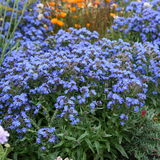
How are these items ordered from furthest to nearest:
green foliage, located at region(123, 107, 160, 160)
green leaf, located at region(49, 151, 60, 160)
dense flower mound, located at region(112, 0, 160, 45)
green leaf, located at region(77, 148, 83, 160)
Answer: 1. dense flower mound, located at region(112, 0, 160, 45)
2. green foliage, located at region(123, 107, 160, 160)
3. green leaf, located at region(77, 148, 83, 160)
4. green leaf, located at region(49, 151, 60, 160)

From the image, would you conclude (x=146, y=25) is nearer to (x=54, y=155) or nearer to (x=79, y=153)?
(x=79, y=153)

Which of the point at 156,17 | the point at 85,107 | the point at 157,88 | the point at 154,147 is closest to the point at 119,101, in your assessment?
the point at 85,107

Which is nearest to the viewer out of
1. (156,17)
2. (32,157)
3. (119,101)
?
(119,101)

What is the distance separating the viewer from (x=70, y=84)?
103 inches

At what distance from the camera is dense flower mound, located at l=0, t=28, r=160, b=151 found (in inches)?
97.8

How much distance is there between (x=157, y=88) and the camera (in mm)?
3285

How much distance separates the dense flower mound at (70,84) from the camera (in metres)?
2.48

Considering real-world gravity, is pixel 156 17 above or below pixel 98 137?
above

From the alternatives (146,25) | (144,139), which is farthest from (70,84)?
(146,25)

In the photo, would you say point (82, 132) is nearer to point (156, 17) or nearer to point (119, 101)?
point (119, 101)

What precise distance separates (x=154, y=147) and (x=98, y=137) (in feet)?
2.54

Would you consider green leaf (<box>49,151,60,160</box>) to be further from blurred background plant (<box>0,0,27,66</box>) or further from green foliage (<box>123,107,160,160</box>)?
blurred background plant (<box>0,0,27,66</box>)

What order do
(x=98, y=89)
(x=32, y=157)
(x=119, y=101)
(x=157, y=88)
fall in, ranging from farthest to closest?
(x=157, y=88), (x=98, y=89), (x=32, y=157), (x=119, y=101)

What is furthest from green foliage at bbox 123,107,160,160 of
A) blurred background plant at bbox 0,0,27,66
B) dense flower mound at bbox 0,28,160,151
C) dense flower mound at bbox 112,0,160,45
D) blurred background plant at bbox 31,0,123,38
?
blurred background plant at bbox 31,0,123,38
